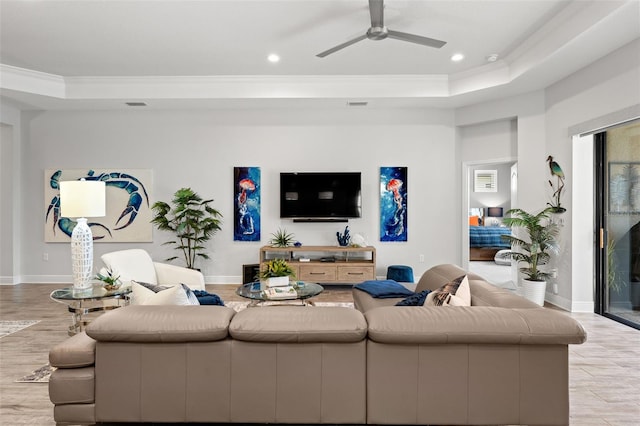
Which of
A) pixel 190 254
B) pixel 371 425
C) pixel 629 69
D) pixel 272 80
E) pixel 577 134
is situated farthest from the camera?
pixel 190 254

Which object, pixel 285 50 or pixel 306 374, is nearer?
pixel 306 374

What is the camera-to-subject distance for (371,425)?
2.06 meters

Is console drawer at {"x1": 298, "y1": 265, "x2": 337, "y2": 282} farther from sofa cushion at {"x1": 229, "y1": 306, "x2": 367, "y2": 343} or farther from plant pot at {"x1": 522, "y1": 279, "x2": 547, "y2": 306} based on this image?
sofa cushion at {"x1": 229, "y1": 306, "x2": 367, "y2": 343}

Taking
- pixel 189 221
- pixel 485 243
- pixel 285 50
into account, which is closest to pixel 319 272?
pixel 189 221

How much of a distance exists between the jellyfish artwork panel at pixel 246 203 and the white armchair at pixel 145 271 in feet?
6.51

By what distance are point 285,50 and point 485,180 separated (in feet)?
27.0

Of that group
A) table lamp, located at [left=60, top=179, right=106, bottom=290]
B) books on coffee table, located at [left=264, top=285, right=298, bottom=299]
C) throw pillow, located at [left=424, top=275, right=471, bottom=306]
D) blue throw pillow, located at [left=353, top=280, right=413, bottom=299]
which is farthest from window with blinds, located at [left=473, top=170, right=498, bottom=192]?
table lamp, located at [left=60, top=179, right=106, bottom=290]

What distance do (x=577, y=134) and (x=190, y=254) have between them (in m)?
5.50

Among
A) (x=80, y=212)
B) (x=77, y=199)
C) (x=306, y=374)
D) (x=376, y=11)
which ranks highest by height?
(x=376, y=11)

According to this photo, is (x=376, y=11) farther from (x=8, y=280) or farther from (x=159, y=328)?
(x=8, y=280)

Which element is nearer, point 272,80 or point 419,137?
point 272,80

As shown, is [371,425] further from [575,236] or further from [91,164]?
[91,164]

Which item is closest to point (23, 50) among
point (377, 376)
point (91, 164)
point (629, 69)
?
point (91, 164)

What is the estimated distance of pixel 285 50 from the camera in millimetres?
4469
